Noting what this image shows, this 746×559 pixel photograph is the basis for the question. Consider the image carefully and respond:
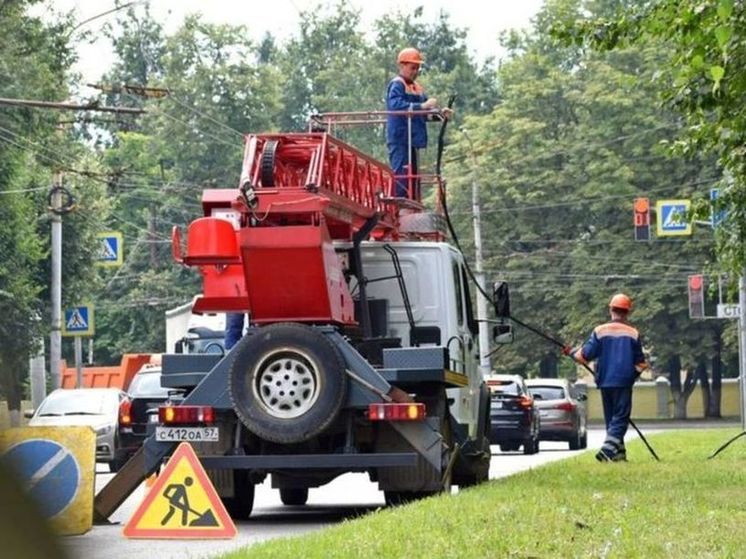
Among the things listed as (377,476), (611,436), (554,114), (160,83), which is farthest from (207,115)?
(377,476)

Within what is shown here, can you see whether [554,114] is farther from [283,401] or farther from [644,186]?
[283,401]

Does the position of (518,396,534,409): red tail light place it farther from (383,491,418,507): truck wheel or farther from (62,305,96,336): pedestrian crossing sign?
(383,491,418,507): truck wheel

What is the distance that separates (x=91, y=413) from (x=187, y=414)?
15.3 m

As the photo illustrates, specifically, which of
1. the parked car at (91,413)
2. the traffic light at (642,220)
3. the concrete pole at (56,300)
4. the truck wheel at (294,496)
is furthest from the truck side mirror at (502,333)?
the concrete pole at (56,300)

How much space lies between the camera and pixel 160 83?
9162cm

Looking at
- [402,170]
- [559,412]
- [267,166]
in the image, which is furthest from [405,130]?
[559,412]

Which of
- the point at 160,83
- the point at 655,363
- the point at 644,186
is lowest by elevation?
the point at 655,363

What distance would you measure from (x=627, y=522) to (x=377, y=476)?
3.78 m

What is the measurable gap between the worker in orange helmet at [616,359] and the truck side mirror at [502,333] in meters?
2.07

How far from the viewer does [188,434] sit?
13352mm

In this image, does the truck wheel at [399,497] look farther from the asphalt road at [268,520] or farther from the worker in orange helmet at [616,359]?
the worker in orange helmet at [616,359]

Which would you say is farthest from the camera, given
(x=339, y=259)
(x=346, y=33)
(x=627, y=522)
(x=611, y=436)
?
(x=346, y=33)

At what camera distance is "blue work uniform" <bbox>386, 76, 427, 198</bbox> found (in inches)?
635

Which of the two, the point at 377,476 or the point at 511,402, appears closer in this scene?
the point at 377,476
